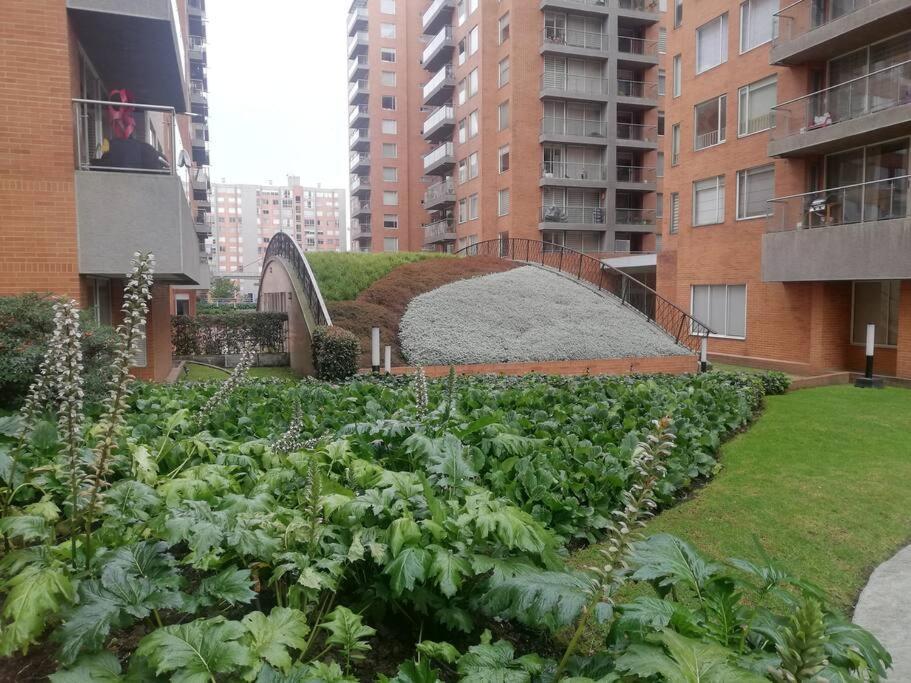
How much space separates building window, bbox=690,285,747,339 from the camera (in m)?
22.3

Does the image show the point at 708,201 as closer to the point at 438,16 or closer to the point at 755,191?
the point at 755,191

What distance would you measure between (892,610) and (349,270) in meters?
21.8

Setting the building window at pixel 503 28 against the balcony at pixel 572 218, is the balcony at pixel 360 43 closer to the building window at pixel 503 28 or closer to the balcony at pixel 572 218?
the building window at pixel 503 28

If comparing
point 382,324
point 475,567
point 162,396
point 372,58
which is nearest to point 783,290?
point 382,324

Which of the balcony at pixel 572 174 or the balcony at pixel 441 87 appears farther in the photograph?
the balcony at pixel 441 87

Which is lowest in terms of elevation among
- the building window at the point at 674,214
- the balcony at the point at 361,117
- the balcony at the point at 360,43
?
the building window at the point at 674,214

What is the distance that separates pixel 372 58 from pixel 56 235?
61.7m

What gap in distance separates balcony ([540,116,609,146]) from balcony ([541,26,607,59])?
152 inches

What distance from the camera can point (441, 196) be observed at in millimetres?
50906

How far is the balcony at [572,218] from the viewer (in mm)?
42188

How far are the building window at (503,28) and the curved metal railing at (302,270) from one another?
24.9m

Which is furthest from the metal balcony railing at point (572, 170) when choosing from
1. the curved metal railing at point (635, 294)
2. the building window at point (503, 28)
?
the building window at point (503, 28)

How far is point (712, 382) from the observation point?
12.1m

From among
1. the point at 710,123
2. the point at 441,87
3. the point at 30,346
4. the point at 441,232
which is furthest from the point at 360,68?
the point at 30,346
